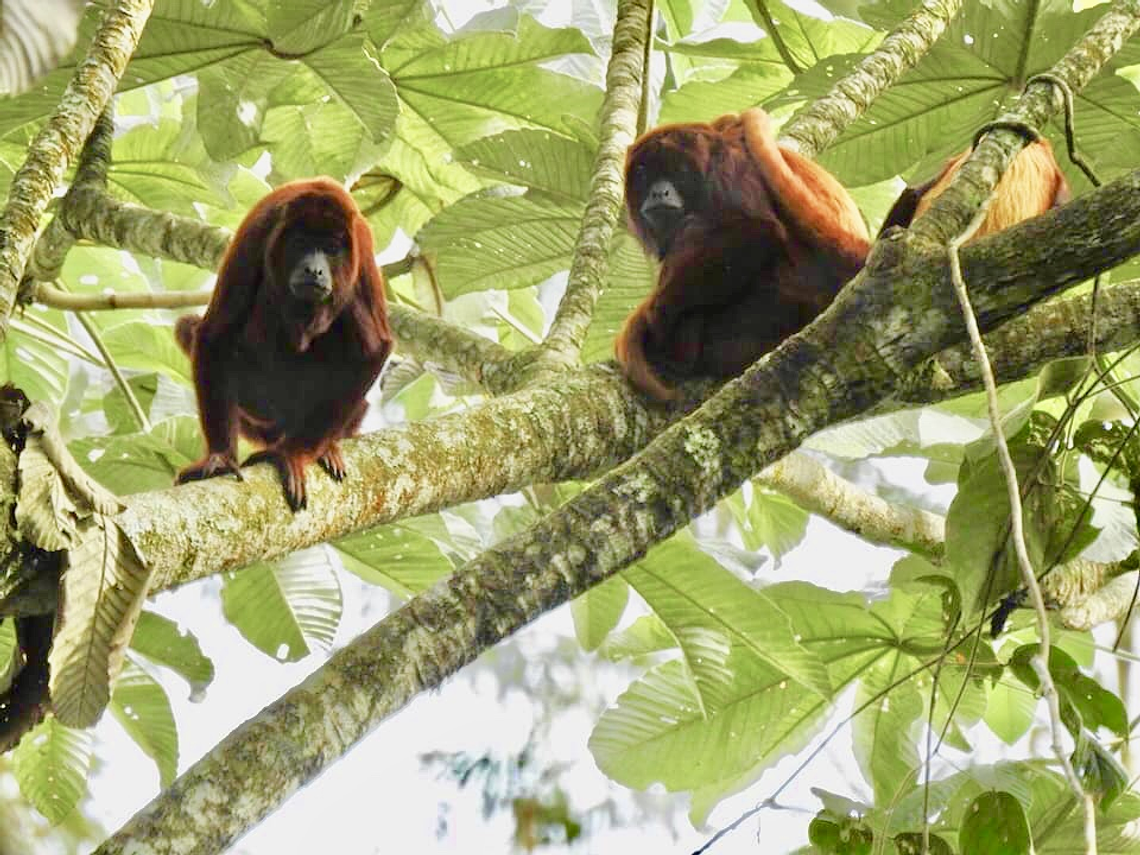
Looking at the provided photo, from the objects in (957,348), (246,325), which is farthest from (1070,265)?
(246,325)

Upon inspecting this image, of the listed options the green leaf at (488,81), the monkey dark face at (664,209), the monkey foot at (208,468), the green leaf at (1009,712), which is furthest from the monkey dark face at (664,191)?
the green leaf at (1009,712)

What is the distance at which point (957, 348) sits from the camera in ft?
9.30

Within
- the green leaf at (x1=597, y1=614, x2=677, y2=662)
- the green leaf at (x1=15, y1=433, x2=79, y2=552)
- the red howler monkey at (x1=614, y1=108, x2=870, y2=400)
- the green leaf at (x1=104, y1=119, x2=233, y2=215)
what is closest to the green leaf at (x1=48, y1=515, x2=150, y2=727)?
the green leaf at (x1=15, y1=433, x2=79, y2=552)

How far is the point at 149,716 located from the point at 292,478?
5.16ft

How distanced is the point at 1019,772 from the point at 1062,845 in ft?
2.33

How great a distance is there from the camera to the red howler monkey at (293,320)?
3.90 m

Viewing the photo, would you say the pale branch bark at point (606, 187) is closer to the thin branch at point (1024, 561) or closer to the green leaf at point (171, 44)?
the green leaf at point (171, 44)

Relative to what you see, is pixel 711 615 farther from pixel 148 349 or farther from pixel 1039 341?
pixel 148 349

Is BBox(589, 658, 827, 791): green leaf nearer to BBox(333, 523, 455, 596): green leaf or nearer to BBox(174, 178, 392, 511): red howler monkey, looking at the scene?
BBox(333, 523, 455, 596): green leaf

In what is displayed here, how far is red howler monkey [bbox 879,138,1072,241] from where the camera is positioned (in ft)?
11.1

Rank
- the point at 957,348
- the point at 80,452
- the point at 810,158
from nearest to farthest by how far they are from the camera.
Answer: the point at 957,348, the point at 810,158, the point at 80,452

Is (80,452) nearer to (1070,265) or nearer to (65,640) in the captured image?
(65,640)

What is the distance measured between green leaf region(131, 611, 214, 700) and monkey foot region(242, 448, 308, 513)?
1160mm

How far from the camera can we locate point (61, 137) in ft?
9.92
